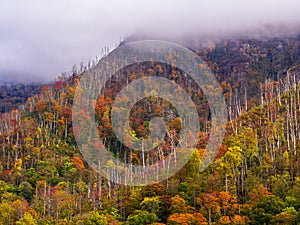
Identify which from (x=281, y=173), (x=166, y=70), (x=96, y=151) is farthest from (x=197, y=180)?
(x=166, y=70)

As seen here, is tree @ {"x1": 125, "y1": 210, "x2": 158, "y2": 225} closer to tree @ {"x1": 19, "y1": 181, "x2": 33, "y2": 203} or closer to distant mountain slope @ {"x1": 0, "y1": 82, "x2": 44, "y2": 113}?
tree @ {"x1": 19, "y1": 181, "x2": 33, "y2": 203}

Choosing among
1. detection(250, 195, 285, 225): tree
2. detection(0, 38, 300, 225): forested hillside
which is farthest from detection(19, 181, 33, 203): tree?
detection(250, 195, 285, 225): tree

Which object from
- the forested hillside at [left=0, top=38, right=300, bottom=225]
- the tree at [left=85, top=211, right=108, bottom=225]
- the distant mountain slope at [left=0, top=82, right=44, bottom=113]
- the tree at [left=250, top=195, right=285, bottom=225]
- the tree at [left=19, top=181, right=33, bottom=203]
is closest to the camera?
the tree at [left=250, top=195, right=285, bottom=225]

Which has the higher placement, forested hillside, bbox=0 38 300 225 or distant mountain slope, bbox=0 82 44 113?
distant mountain slope, bbox=0 82 44 113

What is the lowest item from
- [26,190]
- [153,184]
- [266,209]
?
[266,209]

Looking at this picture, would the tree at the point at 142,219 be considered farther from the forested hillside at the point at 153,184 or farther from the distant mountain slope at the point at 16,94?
the distant mountain slope at the point at 16,94

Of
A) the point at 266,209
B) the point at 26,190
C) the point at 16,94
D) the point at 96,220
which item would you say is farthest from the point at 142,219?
the point at 16,94

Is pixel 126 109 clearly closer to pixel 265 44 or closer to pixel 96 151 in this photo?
pixel 96 151

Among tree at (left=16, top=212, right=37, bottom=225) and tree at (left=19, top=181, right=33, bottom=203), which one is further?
tree at (left=19, top=181, right=33, bottom=203)

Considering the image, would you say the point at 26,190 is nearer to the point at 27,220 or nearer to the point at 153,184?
the point at 27,220
